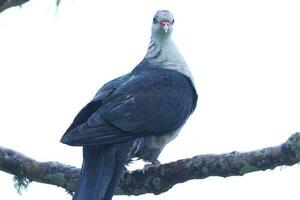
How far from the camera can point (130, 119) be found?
4820mm

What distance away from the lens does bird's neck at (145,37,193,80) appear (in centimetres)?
599

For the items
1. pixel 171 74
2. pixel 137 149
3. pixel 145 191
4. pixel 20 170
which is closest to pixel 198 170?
pixel 145 191

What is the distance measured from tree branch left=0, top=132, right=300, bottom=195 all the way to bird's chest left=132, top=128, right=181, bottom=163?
332 millimetres

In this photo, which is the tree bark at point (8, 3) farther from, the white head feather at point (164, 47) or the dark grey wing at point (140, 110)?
the white head feather at point (164, 47)

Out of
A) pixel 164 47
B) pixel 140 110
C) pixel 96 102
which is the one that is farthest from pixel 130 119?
pixel 164 47

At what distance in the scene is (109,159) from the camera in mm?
4512

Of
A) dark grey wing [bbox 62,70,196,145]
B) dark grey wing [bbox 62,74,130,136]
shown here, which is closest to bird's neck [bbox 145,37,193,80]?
dark grey wing [bbox 62,70,196,145]

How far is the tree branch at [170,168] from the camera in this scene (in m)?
3.86

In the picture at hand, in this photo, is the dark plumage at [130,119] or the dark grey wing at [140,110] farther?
the dark grey wing at [140,110]

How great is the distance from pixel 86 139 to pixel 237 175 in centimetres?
95

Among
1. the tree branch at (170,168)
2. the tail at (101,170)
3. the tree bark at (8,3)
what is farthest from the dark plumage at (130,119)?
the tree bark at (8,3)

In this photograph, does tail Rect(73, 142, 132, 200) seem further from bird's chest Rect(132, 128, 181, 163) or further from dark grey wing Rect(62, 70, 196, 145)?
bird's chest Rect(132, 128, 181, 163)

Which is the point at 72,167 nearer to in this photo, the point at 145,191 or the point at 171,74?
the point at 145,191

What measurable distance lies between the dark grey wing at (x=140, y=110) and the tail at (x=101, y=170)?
0.08 meters
